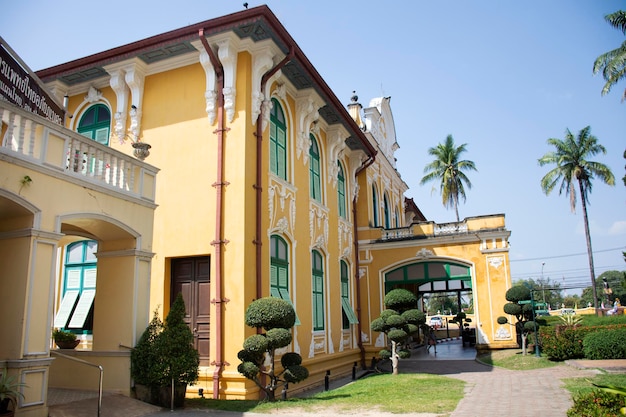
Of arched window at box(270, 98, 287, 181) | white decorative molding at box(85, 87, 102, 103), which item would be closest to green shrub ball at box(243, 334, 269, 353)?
arched window at box(270, 98, 287, 181)

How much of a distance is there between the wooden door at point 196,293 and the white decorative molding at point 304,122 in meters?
4.99

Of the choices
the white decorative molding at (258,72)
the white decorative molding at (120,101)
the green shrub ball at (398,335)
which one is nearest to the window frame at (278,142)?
the white decorative molding at (258,72)

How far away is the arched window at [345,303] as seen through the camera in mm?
19484

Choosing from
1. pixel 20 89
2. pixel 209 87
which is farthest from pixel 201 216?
pixel 20 89

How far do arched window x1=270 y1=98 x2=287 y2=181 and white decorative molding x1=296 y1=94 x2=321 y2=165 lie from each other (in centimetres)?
67

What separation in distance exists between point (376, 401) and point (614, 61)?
19101mm

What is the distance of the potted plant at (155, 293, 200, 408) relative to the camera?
9.66m

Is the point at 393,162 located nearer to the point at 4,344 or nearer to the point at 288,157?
the point at 288,157

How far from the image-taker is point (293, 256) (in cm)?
1495

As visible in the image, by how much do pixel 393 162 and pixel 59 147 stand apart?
22.6 m

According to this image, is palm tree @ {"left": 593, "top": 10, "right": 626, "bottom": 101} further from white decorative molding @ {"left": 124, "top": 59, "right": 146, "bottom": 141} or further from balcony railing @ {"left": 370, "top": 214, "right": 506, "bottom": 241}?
white decorative molding @ {"left": 124, "top": 59, "right": 146, "bottom": 141}

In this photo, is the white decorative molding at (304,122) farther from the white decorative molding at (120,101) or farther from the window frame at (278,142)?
the white decorative molding at (120,101)

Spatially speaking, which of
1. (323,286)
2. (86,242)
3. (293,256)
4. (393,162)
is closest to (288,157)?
(293,256)

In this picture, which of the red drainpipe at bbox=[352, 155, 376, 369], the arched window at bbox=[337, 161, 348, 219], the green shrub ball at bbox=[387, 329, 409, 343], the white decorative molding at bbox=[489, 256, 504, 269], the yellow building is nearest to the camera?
the yellow building
